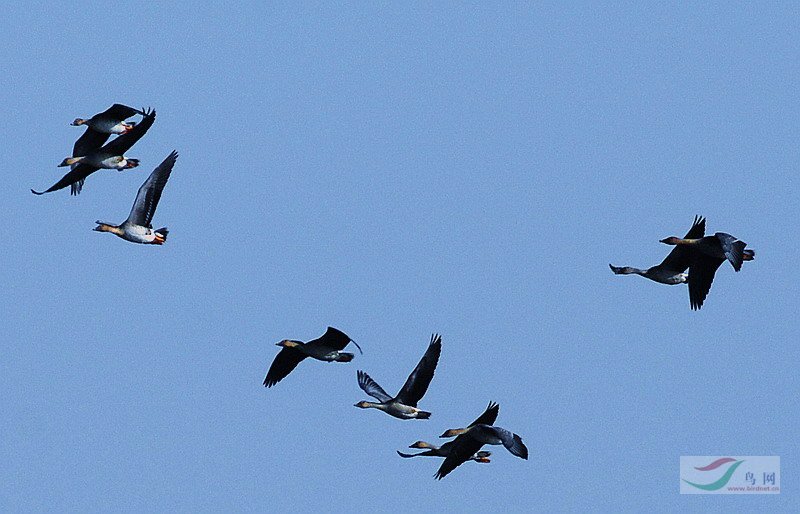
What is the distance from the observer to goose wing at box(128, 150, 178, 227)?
123ft

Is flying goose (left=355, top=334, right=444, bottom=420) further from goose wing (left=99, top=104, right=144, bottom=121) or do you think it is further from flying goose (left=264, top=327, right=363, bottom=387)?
goose wing (left=99, top=104, right=144, bottom=121)

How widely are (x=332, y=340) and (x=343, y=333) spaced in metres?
0.64

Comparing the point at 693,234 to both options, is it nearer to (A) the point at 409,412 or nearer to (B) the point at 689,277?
(B) the point at 689,277

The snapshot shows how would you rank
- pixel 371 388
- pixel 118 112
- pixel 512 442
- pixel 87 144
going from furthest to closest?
pixel 87 144 < pixel 118 112 < pixel 371 388 < pixel 512 442

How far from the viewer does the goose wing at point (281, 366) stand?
42716 mm

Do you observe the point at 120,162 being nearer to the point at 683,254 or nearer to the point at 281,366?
the point at 281,366

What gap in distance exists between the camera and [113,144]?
4009 cm

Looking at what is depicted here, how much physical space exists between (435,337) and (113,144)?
26.7 ft

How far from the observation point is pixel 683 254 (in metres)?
40.9

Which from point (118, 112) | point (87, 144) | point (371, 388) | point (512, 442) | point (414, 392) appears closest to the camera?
point (512, 442)

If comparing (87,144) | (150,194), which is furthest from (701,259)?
(87,144)

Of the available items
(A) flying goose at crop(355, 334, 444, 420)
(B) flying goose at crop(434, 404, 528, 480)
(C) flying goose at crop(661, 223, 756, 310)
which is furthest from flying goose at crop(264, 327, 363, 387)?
(C) flying goose at crop(661, 223, 756, 310)

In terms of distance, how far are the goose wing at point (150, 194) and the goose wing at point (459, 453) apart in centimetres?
777

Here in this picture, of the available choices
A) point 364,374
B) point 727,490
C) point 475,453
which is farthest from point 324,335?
point 727,490
